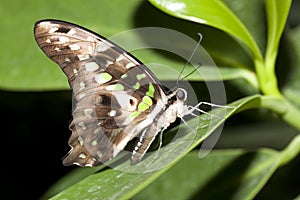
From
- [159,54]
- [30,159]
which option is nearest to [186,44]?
[159,54]

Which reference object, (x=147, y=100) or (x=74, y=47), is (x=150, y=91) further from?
(x=74, y=47)

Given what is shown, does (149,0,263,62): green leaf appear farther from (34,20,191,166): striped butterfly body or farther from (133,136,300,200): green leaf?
(133,136,300,200): green leaf

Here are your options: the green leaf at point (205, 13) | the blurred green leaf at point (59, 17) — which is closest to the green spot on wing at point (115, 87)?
the blurred green leaf at point (59, 17)

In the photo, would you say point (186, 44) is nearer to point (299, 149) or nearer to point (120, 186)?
point (299, 149)

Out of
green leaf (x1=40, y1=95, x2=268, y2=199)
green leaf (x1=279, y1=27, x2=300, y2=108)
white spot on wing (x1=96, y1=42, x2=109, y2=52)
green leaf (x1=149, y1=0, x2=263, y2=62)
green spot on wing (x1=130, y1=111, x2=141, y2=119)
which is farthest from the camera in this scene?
green leaf (x1=279, y1=27, x2=300, y2=108)

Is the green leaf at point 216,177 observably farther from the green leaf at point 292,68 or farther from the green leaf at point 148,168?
the green leaf at point 148,168

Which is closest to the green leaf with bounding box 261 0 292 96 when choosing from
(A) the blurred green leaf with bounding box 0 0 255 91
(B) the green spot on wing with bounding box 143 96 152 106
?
(A) the blurred green leaf with bounding box 0 0 255 91
